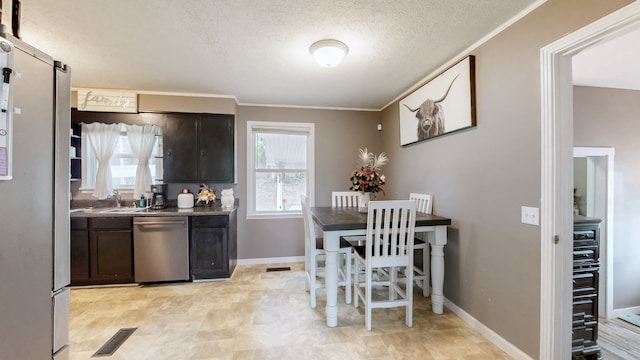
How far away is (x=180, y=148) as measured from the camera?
3.60 m

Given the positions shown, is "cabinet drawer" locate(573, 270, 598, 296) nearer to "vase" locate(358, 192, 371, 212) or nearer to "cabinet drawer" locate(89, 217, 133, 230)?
"vase" locate(358, 192, 371, 212)

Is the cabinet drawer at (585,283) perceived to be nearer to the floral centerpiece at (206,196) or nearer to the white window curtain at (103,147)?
the floral centerpiece at (206,196)

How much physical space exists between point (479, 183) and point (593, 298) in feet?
3.88

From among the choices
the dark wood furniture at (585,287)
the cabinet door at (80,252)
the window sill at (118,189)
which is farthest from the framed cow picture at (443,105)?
the cabinet door at (80,252)

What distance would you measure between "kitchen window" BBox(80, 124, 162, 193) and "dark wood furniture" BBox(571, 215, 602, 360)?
4.54m

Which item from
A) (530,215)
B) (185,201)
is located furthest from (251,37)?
(530,215)

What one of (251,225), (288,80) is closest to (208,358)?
(251,225)

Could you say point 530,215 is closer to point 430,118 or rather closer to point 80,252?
point 430,118

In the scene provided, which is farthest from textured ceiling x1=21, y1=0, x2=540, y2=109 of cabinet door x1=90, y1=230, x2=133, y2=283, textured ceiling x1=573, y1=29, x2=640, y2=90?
cabinet door x1=90, y1=230, x2=133, y2=283

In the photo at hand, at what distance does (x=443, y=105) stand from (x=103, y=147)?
423 cm

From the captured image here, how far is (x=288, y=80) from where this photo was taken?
3.11 m

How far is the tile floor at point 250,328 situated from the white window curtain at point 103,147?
4.14ft

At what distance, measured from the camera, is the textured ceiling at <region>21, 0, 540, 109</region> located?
70.8 inches

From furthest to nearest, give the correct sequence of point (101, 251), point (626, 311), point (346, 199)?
point (346, 199) → point (101, 251) → point (626, 311)
